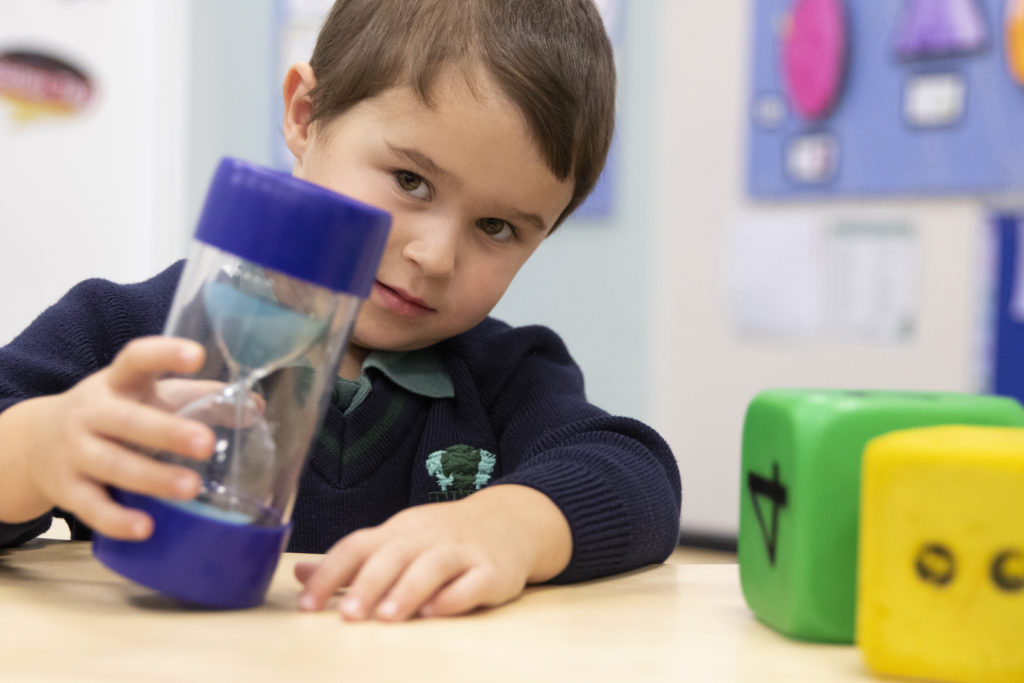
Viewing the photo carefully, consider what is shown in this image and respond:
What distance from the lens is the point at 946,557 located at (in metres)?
0.40

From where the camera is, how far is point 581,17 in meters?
0.88

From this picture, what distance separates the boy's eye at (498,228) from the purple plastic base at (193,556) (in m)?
0.40

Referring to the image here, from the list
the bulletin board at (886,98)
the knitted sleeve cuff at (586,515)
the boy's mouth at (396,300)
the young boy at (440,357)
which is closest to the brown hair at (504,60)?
the young boy at (440,357)

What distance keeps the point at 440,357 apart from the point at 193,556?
50 cm

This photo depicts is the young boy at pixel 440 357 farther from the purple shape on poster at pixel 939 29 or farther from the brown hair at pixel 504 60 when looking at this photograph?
the purple shape on poster at pixel 939 29

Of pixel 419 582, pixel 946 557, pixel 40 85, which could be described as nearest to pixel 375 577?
pixel 419 582

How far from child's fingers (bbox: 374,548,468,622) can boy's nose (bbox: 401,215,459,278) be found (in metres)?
0.31

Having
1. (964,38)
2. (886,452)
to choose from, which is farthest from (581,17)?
(964,38)

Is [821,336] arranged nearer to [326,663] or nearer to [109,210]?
[109,210]

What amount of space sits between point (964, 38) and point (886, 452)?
1.73 meters

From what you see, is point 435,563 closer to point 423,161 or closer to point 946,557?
point 946,557

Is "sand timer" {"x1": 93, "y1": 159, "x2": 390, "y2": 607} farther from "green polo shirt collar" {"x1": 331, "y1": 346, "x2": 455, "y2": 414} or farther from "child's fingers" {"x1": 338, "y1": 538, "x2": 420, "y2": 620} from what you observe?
"green polo shirt collar" {"x1": 331, "y1": 346, "x2": 455, "y2": 414}

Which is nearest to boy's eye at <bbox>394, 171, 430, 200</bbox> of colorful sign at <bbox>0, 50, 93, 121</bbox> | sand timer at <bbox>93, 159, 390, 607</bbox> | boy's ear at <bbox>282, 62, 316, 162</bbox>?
boy's ear at <bbox>282, 62, 316, 162</bbox>

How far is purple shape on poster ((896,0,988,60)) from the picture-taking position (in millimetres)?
1902
